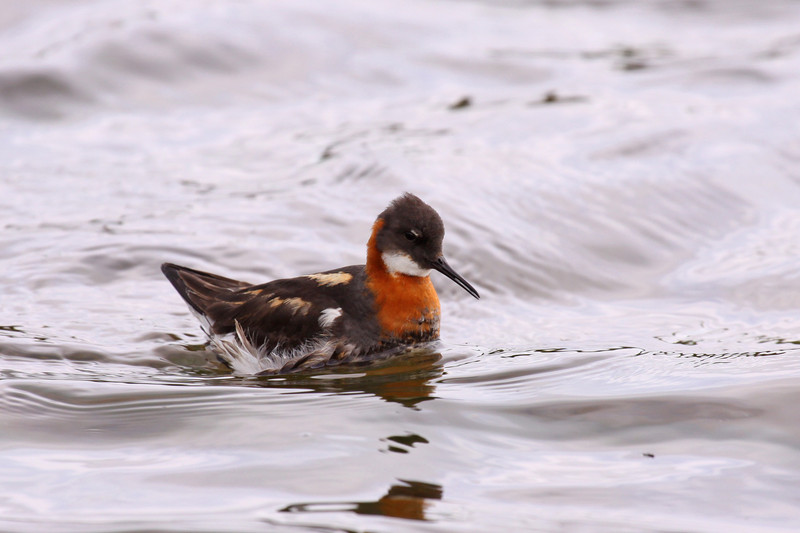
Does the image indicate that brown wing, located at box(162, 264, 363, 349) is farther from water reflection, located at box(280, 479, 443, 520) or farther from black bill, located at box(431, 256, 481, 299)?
water reflection, located at box(280, 479, 443, 520)

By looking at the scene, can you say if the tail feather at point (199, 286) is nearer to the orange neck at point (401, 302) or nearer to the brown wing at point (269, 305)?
the brown wing at point (269, 305)

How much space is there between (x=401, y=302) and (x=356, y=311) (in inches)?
12.0

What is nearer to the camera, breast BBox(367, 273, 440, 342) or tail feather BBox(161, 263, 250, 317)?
breast BBox(367, 273, 440, 342)

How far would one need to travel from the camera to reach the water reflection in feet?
14.9

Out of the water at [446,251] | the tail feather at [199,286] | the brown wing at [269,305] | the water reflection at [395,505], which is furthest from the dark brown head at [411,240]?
the water reflection at [395,505]

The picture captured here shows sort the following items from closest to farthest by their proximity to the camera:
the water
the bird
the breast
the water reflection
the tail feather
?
the water reflection → the water → the bird → the breast → the tail feather

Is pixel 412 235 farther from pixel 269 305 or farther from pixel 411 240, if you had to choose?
pixel 269 305

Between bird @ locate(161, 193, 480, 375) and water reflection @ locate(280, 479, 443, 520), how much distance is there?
215 cm

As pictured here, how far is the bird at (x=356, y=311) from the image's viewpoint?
6.90 metres

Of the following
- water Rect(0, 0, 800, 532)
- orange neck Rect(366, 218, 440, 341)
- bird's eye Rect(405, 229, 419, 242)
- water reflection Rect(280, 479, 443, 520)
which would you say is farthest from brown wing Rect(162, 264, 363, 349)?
water reflection Rect(280, 479, 443, 520)

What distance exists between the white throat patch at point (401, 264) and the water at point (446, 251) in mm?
588

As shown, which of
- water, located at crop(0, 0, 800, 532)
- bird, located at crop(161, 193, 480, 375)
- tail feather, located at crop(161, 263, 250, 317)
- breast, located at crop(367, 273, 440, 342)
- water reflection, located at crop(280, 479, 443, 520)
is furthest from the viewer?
tail feather, located at crop(161, 263, 250, 317)

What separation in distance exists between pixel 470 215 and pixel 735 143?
3.27 metres

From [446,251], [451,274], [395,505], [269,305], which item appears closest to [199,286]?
[269,305]
